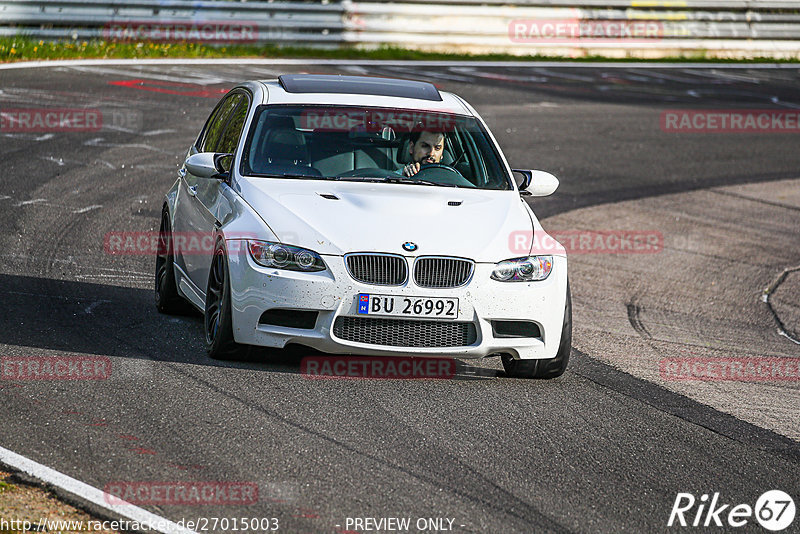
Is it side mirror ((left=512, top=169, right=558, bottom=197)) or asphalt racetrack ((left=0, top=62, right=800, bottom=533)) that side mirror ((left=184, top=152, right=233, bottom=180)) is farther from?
side mirror ((left=512, top=169, right=558, bottom=197))

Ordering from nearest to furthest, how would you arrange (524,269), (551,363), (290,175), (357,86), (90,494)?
(90,494) → (524,269) → (551,363) → (290,175) → (357,86)

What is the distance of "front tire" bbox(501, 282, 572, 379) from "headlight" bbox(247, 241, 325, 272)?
1.39m

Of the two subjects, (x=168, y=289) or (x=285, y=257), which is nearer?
(x=285, y=257)

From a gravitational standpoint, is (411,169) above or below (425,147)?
below

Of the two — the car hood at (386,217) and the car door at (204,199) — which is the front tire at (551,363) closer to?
the car hood at (386,217)

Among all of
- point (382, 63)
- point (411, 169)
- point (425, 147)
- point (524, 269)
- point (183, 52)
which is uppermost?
point (425, 147)

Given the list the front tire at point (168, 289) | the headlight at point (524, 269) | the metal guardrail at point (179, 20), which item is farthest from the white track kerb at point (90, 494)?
the metal guardrail at point (179, 20)

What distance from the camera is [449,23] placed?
89.9 ft

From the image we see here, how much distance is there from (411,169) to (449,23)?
19.3m

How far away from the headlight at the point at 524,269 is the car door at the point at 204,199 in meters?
1.86

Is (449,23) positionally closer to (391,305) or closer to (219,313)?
(219,313)

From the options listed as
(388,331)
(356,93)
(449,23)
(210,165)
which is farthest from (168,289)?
(449,23)

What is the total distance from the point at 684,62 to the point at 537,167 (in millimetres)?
13951

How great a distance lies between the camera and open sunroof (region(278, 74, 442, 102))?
9.26m
